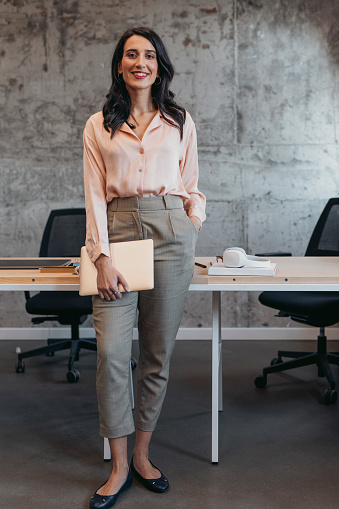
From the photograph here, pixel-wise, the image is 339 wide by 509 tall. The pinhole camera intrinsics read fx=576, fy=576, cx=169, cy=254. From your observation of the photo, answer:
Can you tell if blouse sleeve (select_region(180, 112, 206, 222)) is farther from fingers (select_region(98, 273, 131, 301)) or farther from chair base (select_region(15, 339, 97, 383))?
chair base (select_region(15, 339, 97, 383))

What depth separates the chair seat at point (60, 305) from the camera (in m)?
3.60

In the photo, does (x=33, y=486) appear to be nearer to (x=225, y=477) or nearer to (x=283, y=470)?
(x=225, y=477)

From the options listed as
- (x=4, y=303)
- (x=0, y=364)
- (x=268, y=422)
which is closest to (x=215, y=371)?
(x=268, y=422)

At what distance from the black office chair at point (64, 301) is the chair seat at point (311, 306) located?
1190 mm

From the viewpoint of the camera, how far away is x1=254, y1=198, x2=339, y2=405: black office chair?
10.5 ft

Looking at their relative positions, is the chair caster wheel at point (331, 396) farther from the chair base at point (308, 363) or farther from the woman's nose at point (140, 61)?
the woman's nose at point (140, 61)

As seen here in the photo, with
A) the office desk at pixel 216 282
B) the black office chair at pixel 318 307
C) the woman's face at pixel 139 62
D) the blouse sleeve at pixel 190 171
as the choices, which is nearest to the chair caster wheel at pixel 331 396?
the black office chair at pixel 318 307

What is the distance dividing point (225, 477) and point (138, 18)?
3.55 m

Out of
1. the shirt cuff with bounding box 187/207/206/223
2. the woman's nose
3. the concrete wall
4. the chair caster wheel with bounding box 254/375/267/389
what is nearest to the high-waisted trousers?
the shirt cuff with bounding box 187/207/206/223

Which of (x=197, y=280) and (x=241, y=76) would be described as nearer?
(x=197, y=280)

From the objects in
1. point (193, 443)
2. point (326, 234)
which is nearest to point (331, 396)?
point (193, 443)

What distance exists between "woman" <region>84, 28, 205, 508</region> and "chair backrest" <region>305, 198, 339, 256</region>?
1.80 meters

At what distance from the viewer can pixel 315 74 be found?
4512mm

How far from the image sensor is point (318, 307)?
3205 mm
